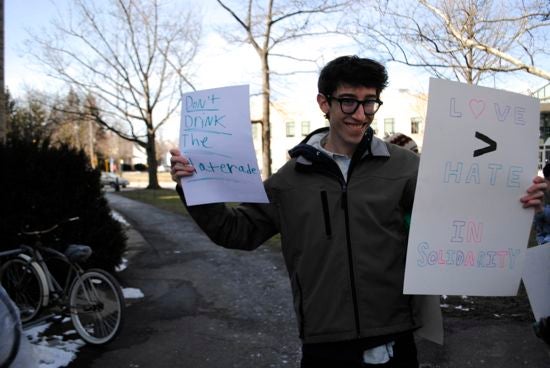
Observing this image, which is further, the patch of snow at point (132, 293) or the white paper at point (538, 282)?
the patch of snow at point (132, 293)

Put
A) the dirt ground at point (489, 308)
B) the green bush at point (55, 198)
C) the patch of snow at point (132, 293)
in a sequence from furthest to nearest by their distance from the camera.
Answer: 1. the patch of snow at point (132, 293)
2. the green bush at point (55, 198)
3. the dirt ground at point (489, 308)

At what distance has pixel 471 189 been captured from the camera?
6.47 feet

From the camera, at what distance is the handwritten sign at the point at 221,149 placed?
215 cm

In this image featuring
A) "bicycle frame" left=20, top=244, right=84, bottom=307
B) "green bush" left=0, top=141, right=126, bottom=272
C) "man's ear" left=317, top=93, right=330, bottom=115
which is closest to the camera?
"man's ear" left=317, top=93, right=330, bottom=115

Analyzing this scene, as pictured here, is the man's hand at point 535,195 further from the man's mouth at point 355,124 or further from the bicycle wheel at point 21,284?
the bicycle wheel at point 21,284

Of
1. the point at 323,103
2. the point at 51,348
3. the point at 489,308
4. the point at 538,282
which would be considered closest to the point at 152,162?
the point at 51,348

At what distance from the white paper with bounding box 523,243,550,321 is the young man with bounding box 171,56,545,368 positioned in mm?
492

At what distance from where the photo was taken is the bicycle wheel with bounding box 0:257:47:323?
16.3 feet

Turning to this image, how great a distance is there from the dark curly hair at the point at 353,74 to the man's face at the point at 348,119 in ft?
0.08

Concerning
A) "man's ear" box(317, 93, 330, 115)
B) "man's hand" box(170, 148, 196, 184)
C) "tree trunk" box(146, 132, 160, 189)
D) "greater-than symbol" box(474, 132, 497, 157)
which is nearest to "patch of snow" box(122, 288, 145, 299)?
"man's hand" box(170, 148, 196, 184)

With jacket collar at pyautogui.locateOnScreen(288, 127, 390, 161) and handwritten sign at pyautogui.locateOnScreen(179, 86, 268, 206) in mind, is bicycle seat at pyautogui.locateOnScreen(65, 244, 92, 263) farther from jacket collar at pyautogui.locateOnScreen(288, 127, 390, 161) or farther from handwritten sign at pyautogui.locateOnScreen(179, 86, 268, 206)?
jacket collar at pyautogui.locateOnScreen(288, 127, 390, 161)

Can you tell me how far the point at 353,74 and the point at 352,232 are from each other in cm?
61

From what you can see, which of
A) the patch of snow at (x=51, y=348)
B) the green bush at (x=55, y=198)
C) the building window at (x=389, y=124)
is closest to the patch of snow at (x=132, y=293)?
the green bush at (x=55, y=198)

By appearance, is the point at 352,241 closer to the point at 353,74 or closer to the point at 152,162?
the point at 353,74
